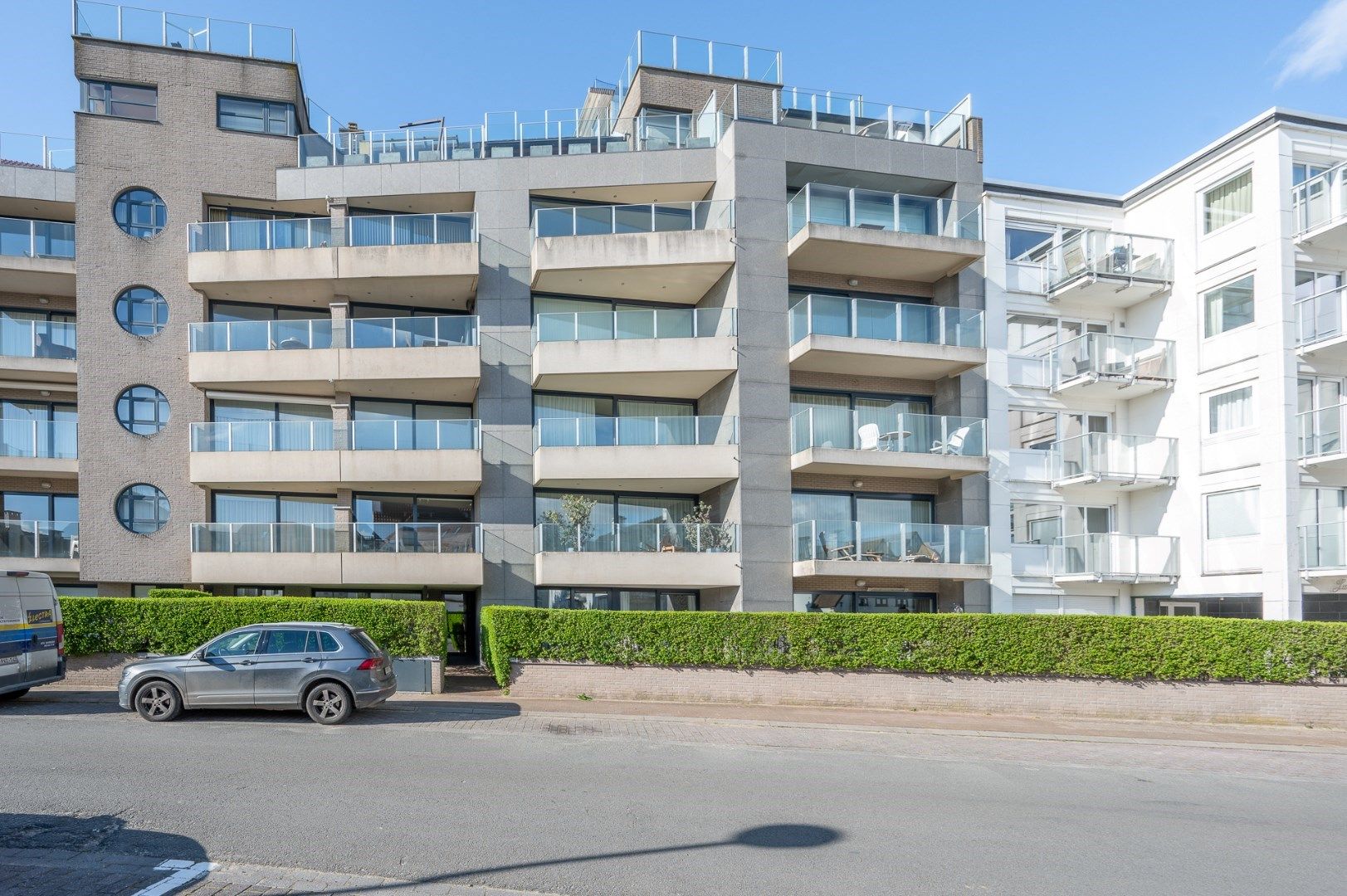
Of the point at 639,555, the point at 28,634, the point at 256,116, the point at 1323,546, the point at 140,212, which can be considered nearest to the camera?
the point at 28,634

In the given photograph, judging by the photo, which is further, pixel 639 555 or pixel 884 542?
pixel 639 555

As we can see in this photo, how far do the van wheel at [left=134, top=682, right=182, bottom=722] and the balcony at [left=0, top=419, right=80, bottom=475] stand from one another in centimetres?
1248

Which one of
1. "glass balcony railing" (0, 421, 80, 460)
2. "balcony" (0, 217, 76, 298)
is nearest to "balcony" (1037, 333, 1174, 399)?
"glass balcony railing" (0, 421, 80, 460)

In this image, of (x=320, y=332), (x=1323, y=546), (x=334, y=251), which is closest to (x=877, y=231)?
(x=1323, y=546)

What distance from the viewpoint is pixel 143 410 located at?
80.5 ft

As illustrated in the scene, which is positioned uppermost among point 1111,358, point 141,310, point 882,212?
point 882,212

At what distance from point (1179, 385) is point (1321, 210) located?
16.6 feet

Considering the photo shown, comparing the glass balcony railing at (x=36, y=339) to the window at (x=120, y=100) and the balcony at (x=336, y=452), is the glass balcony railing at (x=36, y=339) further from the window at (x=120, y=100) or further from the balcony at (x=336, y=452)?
the window at (x=120, y=100)

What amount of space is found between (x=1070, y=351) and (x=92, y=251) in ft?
82.6

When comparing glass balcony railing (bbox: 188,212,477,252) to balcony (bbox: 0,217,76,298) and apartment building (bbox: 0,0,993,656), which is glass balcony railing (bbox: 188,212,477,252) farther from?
balcony (bbox: 0,217,76,298)

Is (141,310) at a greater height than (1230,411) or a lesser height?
greater

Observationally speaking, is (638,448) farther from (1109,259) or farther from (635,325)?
(1109,259)

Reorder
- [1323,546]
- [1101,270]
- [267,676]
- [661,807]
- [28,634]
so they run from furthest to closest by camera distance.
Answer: [1101,270], [1323,546], [28,634], [267,676], [661,807]

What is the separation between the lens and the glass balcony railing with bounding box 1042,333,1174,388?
25016 millimetres
